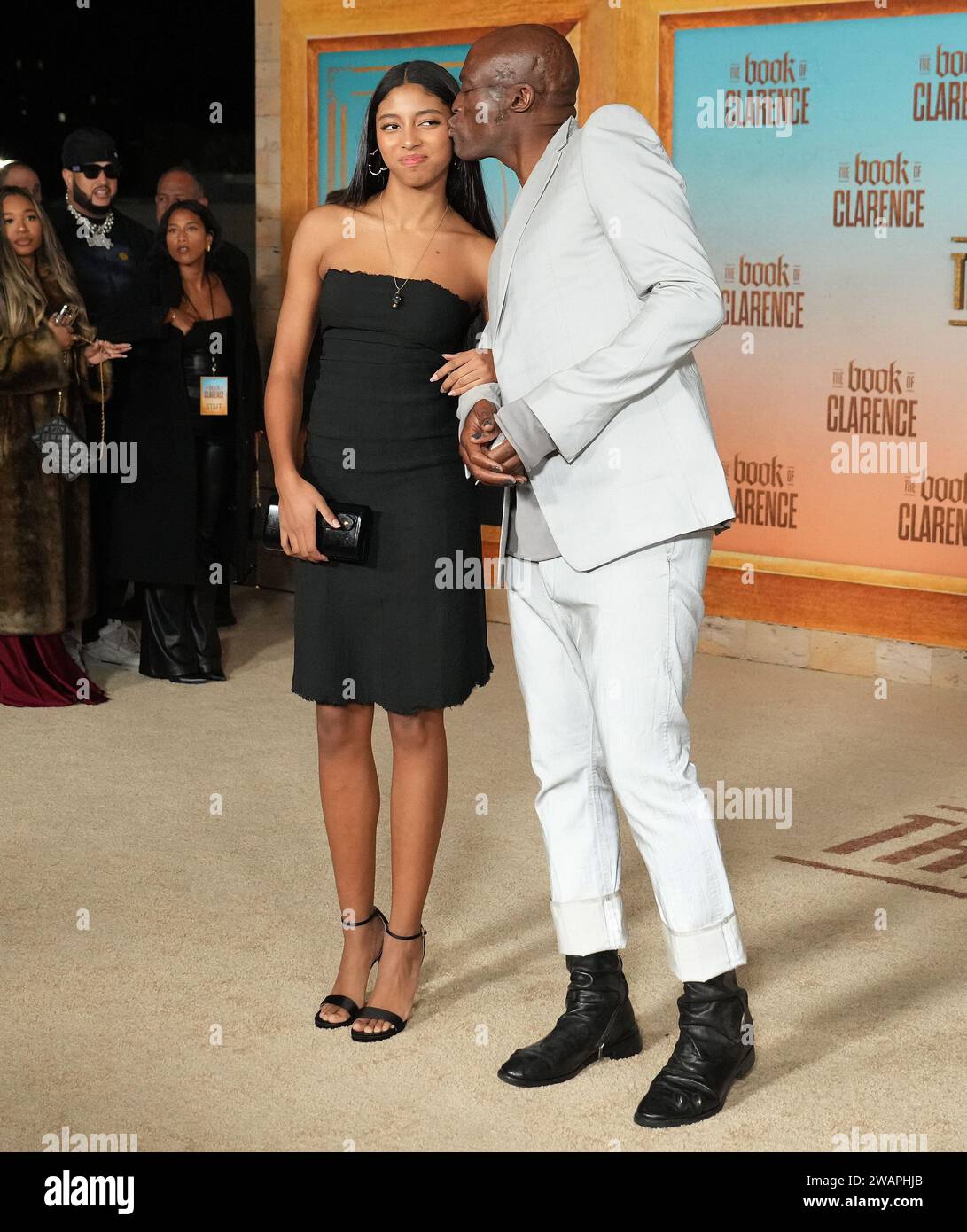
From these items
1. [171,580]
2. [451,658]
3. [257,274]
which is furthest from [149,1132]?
[257,274]

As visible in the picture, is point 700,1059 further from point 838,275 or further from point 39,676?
point 838,275

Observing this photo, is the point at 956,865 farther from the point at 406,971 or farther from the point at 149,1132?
the point at 149,1132

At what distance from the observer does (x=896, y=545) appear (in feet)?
21.5

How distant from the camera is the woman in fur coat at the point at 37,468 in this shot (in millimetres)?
5875

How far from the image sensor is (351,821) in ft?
11.0

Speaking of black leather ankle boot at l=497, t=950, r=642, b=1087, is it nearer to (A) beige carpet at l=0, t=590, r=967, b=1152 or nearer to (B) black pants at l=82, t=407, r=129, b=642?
(A) beige carpet at l=0, t=590, r=967, b=1152

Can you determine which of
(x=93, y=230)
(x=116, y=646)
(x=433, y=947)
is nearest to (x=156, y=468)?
(x=116, y=646)

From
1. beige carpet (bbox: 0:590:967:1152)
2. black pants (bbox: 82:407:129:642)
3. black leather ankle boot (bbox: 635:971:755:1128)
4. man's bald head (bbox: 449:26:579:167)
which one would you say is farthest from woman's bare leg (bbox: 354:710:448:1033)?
black pants (bbox: 82:407:129:642)

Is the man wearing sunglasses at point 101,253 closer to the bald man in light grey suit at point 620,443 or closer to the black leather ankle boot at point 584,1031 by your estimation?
the black leather ankle boot at point 584,1031

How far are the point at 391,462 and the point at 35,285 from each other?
319 cm

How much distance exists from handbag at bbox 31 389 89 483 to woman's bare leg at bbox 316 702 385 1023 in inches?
116

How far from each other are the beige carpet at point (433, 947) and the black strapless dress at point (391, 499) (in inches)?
26.8

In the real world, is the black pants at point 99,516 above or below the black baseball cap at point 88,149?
below

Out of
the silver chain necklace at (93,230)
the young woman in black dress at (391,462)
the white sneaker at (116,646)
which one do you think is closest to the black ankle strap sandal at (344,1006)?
the young woman in black dress at (391,462)
